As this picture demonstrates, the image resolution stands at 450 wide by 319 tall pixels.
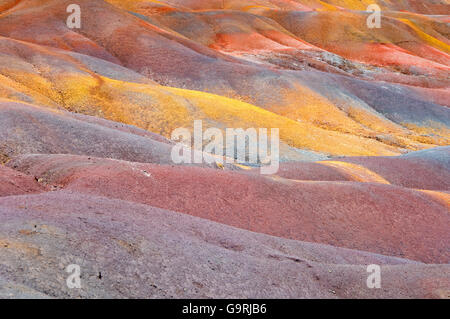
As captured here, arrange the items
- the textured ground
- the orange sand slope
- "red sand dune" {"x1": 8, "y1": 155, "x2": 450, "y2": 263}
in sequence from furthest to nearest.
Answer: the orange sand slope
"red sand dune" {"x1": 8, "y1": 155, "x2": 450, "y2": 263}
the textured ground

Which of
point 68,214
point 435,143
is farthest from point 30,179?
point 435,143

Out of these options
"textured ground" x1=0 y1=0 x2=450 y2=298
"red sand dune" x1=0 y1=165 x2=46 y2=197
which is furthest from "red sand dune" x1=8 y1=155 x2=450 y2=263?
"red sand dune" x1=0 y1=165 x2=46 y2=197

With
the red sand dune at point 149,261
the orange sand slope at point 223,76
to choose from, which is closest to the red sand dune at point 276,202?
the red sand dune at point 149,261

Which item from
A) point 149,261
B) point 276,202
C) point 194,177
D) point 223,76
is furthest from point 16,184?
point 223,76

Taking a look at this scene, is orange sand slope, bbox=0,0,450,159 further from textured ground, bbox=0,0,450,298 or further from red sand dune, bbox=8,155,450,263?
red sand dune, bbox=8,155,450,263

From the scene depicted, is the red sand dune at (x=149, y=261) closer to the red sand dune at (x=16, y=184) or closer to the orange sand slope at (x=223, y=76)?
the red sand dune at (x=16, y=184)

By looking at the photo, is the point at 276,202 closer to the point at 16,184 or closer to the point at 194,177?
the point at 194,177
